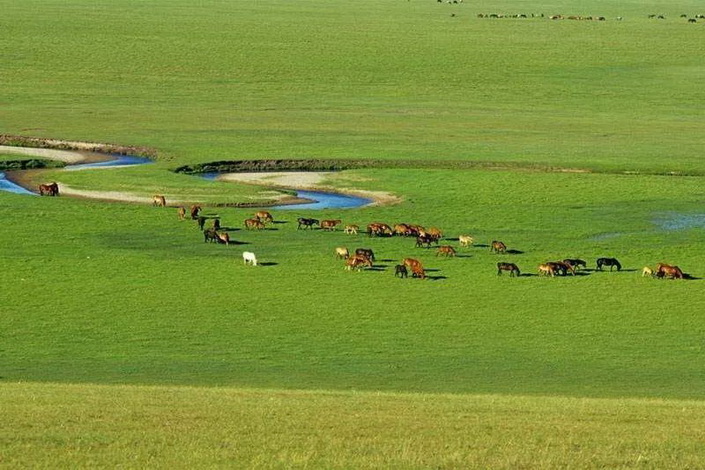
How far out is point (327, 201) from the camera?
48.1 m

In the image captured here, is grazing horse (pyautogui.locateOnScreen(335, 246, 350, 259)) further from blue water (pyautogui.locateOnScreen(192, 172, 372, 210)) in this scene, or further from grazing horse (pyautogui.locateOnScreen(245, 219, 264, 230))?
blue water (pyautogui.locateOnScreen(192, 172, 372, 210))

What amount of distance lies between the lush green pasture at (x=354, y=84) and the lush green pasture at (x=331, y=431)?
118ft

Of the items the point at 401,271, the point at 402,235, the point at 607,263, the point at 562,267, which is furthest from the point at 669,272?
the point at 402,235

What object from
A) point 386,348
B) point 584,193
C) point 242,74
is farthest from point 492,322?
point 242,74

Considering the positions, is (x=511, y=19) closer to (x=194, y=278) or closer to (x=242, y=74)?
(x=242, y=74)

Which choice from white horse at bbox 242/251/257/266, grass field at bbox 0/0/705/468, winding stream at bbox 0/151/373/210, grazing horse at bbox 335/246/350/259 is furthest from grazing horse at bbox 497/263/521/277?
winding stream at bbox 0/151/373/210

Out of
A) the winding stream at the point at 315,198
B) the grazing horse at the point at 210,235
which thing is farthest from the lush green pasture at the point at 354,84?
the grazing horse at the point at 210,235

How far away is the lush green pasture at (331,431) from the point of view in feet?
53.8

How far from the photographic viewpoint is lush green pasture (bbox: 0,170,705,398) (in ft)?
85.1

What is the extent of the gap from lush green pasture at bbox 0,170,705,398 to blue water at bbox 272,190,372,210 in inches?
71.8

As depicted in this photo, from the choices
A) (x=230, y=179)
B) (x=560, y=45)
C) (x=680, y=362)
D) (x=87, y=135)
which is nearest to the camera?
(x=680, y=362)

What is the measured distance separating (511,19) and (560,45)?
26.9 m

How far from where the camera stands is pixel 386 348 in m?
27.8

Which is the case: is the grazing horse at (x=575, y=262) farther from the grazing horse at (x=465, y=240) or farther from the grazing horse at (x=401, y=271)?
the grazing horse at (x=401, y=271)
